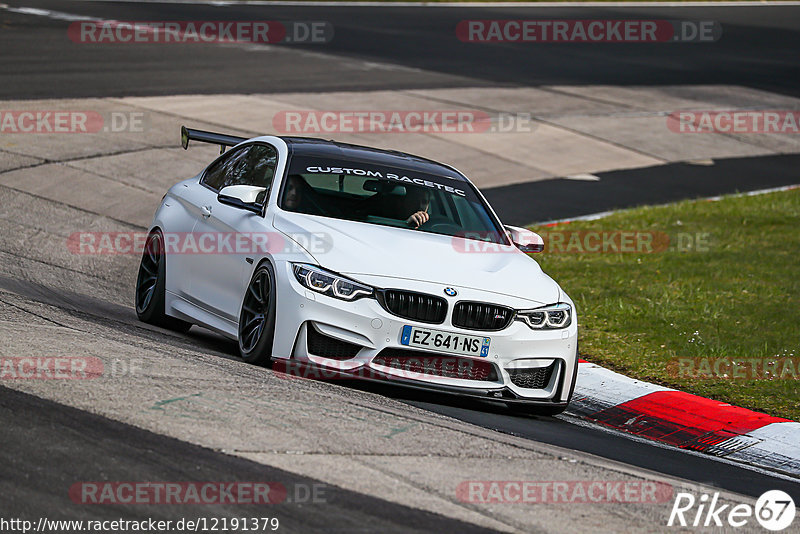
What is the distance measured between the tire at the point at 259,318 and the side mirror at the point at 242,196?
0.70 m

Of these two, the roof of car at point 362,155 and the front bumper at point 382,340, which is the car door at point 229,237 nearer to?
the roof of car at point 362,155

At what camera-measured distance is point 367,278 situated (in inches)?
292

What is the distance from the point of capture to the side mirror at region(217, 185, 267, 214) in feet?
27.7

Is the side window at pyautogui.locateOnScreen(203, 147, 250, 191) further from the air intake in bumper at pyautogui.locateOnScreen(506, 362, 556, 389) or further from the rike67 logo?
the rike67 logo

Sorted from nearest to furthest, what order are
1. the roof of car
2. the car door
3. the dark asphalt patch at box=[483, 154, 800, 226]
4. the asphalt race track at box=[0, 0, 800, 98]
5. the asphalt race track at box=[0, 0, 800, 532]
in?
the asphalt race track at box=[0, 0, 800, 532] < the car door < the roof of car < the dark asphalt patch at box=[483, 154, 800, 226] < the asphalt race track at box=[0, 0, 800, 98]

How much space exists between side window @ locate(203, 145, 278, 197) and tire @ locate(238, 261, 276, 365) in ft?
3.23

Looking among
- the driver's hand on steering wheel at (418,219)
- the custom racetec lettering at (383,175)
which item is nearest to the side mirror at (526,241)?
the custom racetec lettering at (383,175)

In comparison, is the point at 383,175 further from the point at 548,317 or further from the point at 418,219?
the point at 548,317

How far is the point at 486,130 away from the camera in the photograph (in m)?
21.3

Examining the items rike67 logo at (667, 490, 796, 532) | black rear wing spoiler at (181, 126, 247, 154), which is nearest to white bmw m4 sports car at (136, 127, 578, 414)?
black rear wing spoiler at (181, 126, 247, 154)

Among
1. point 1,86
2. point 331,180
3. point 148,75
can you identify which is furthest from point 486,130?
point 331,180

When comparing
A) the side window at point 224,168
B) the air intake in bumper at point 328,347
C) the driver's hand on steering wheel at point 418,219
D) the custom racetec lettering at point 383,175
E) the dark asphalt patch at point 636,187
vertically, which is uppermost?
the custom racetec lettering at point 383,175

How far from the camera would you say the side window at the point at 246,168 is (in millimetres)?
8992

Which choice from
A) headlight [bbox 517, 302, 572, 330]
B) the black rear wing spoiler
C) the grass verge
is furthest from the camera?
the black rear wing spoiler
